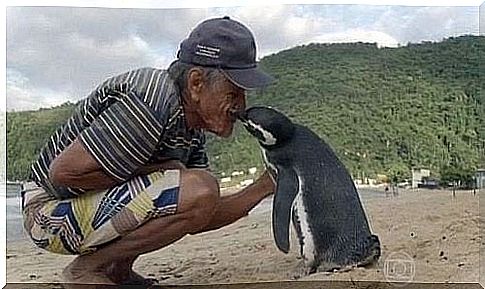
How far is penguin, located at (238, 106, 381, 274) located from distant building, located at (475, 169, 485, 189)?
372mm

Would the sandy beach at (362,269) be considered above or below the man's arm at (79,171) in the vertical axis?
below

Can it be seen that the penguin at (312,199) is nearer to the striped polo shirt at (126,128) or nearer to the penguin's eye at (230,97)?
the penguin's eye at (230,97)

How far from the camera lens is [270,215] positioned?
3172 millimetres

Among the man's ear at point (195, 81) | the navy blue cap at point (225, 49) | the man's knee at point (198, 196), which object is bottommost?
Result: the man's knee at point (198, 196)

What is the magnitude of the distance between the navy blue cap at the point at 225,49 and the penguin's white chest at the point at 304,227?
1.26ft

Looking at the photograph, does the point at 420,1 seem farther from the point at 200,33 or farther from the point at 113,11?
the point at 113,11

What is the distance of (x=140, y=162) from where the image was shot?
10.0ft

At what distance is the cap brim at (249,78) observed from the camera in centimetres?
311

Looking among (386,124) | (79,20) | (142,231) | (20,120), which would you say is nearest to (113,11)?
(79,20)

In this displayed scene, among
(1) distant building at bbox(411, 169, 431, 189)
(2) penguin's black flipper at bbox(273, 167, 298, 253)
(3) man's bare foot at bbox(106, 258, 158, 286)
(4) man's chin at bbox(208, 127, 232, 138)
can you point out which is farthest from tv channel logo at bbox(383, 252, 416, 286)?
(3) man's bare foot at bbox(106, 258, 158, 286)

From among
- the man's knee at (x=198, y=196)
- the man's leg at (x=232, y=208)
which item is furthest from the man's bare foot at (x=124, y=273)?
the man's knee at (x=198, y=196)

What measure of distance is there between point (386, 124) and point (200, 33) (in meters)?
0.66

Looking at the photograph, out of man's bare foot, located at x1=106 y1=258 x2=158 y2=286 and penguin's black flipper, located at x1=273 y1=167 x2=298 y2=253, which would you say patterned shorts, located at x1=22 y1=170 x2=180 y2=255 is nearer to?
man's bare foot, located at x1=106 y1=258 x2=158 y2=286

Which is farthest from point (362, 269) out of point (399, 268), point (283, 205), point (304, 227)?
point (283, 205)
